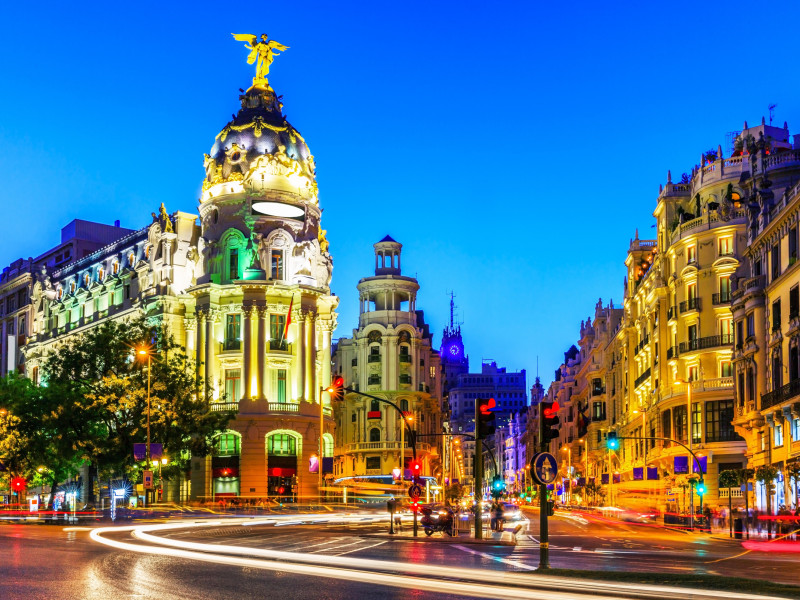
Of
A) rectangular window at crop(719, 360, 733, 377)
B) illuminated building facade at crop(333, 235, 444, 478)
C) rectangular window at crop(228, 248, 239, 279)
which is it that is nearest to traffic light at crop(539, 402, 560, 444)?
rectangular window at crop(719, 360, 733, 377)

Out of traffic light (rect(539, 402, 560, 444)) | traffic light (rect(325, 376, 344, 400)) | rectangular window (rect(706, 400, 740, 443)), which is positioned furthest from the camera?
rectangular window (rect(706, 400, 740, 443))

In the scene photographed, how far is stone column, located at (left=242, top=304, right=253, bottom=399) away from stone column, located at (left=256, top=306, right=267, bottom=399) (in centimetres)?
75

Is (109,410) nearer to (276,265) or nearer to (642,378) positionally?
(276,265)

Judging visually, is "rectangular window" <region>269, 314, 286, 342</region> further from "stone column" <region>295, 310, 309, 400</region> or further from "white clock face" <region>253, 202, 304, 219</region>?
"white clock face" <region>253, 202, 304, 219</region>

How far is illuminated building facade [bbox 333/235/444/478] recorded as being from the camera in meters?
109

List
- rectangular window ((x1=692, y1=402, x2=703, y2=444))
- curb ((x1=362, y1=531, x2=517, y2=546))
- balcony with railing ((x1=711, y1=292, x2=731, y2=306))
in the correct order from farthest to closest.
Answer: balcony with railing ((x1=711, y1=292, x2=731, y2=306)), rectangular window ((x1=692, y1=402, x2=703, y2=444)), curb ((x1=362, y1=531, x2=517, y2=546))

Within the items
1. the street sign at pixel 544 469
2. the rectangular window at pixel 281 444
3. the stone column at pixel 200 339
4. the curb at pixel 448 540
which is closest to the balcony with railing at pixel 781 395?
the curb at pixel 448 540

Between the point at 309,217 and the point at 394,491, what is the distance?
25618 mm

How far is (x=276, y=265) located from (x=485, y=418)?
2130 inches

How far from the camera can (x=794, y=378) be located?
1812 inches

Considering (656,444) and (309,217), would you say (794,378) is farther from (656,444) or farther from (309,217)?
(309,217)

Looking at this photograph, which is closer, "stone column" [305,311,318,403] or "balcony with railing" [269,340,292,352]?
"balcony with railing" [269,340,292,352]

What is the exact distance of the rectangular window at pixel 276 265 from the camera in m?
85.6

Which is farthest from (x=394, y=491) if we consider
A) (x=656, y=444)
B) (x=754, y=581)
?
(x=754, y=581)
